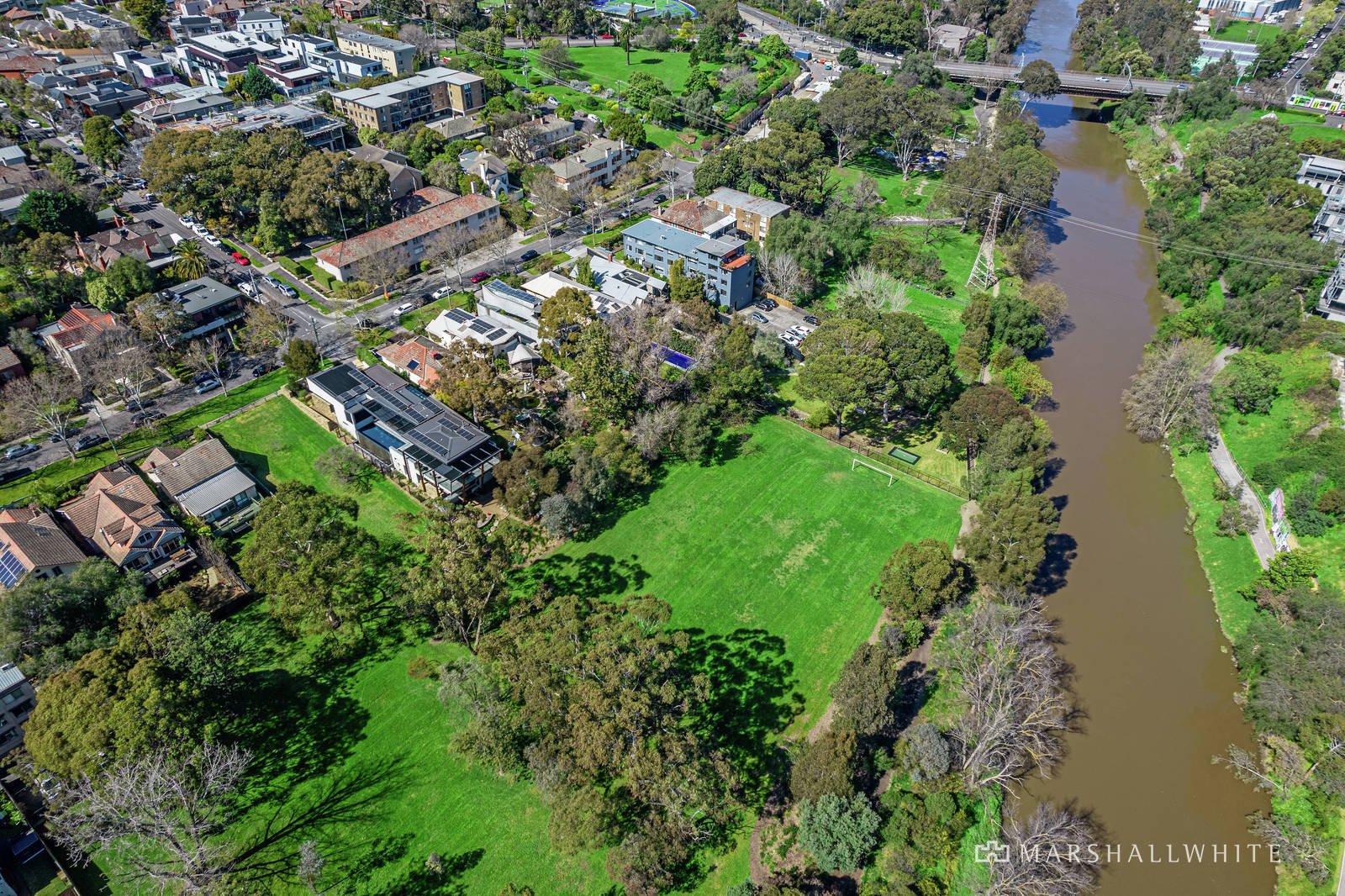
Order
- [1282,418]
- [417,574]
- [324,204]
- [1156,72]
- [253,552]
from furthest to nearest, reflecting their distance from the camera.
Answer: [1156,72] < [324,204] < [1282,418] < [253,552] < [417,574]

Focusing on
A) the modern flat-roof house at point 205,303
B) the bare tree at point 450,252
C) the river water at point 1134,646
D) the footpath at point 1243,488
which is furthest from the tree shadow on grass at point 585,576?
the footpath at point 1243,488

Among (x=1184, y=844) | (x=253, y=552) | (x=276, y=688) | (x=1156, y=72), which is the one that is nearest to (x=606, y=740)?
(x=276, y=688)

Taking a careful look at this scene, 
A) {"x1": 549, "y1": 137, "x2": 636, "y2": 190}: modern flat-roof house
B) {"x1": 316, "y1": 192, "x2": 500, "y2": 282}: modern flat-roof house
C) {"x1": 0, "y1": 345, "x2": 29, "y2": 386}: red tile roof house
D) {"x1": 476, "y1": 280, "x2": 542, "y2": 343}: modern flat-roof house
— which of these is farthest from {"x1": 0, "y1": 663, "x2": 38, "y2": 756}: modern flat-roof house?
{"x1": 549, "y1": 137, "x2": 636, "y2": 190}: modern flat-roof house

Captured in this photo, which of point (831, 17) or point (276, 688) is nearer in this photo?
point (276, 688)

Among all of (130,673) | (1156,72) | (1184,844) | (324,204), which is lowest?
(1184,844)

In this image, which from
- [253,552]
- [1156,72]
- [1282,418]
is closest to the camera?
[253,552]

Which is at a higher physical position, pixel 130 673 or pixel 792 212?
pixel 792 212

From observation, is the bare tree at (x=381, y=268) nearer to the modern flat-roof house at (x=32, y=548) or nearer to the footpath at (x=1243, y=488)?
the modern flat-roof house at (x=32, y=548)

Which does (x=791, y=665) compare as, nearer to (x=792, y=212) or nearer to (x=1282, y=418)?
(x=1282, y=418)
